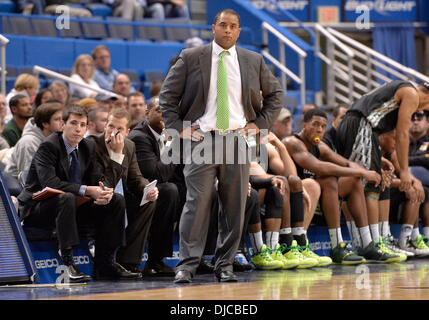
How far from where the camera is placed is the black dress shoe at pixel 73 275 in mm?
5320

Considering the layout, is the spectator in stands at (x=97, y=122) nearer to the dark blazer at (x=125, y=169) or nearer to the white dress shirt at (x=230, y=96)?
the dark blazer at (x=125, y=169)

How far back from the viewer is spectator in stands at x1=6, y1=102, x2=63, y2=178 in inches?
236

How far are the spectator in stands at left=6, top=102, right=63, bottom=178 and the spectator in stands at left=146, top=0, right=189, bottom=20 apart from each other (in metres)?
6.97

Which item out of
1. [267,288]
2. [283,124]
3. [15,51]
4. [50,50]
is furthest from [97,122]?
[50,50]

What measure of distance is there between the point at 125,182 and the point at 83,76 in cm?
379

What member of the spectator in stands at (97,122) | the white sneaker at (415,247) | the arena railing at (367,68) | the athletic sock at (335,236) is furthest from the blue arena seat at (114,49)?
the athletic sock at (335,236)

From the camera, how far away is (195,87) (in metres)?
5.38

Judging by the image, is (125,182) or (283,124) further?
(283,124)

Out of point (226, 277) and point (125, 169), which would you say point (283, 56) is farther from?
point (226, 277)

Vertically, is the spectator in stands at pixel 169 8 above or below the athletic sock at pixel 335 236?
above

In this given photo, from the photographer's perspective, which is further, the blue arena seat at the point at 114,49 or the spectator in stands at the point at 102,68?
the blue arena seat at the point at 114,49

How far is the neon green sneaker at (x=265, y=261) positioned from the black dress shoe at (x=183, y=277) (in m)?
1.21

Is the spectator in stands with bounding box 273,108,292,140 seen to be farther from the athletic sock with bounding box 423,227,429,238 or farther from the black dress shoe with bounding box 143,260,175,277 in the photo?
the black dress shoe with bounding box 143,260,175,277

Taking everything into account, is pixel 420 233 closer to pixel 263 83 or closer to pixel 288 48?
pixel 263 83
